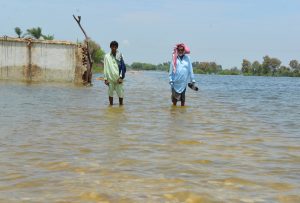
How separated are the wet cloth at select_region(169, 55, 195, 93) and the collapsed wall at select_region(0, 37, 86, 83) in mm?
11889

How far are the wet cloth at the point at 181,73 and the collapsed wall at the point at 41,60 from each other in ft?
39.0

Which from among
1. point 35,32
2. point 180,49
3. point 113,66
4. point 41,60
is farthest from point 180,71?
point 35,32

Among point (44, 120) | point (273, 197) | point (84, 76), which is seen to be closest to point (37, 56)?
point (84, 76)

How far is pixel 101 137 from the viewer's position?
5926 mm

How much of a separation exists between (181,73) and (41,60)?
42.2 ft

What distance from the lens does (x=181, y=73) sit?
34.7 ft

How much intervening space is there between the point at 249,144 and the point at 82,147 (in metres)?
2.17

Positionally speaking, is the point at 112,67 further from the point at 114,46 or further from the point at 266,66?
the point at 266,66

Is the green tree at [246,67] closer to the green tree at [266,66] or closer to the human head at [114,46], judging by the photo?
the green tree at [266,66]

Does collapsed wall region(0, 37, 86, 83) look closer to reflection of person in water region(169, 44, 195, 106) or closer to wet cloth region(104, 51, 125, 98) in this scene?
wet cloth region(104, 51, 125, 98)

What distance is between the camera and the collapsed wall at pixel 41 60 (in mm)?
21641

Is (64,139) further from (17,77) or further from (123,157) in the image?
(17,77)

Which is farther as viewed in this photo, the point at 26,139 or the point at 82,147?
the point at 26,139

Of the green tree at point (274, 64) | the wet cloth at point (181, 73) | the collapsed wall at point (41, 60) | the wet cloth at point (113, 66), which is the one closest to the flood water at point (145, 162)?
the wet cloth at point (113, 66)
